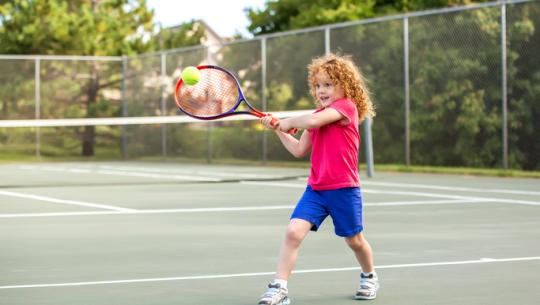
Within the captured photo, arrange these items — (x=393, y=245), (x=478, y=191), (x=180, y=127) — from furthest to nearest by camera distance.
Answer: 1. (x=180, y=127)
2. (x=478, y=191)
3. (x=393, y=245)

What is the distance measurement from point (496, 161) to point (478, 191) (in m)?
3.86

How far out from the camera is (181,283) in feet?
22.1

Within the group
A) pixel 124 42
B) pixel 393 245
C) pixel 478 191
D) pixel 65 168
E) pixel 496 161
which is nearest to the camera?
pixel 393 245

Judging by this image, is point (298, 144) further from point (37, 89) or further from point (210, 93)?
point (37, 89)

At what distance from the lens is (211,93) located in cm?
750

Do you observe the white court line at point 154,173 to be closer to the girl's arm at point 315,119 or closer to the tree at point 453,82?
the tree at point 453,82

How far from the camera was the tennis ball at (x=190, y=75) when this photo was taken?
7.17 meters

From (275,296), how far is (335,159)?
79 cm

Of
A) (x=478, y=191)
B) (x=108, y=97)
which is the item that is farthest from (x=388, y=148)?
(x=108, y=97)

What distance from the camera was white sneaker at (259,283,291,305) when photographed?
586cm

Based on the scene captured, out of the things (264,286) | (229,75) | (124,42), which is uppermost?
(124,42)

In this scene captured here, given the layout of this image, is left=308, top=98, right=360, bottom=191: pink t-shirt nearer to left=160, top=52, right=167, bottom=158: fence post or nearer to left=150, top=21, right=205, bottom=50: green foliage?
left=160, top=52, right=167, bottom=158: fence post

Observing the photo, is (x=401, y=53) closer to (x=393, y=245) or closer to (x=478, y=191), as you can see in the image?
(x=478, y=191)

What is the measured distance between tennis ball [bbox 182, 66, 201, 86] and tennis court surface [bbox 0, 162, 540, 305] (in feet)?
3.66
